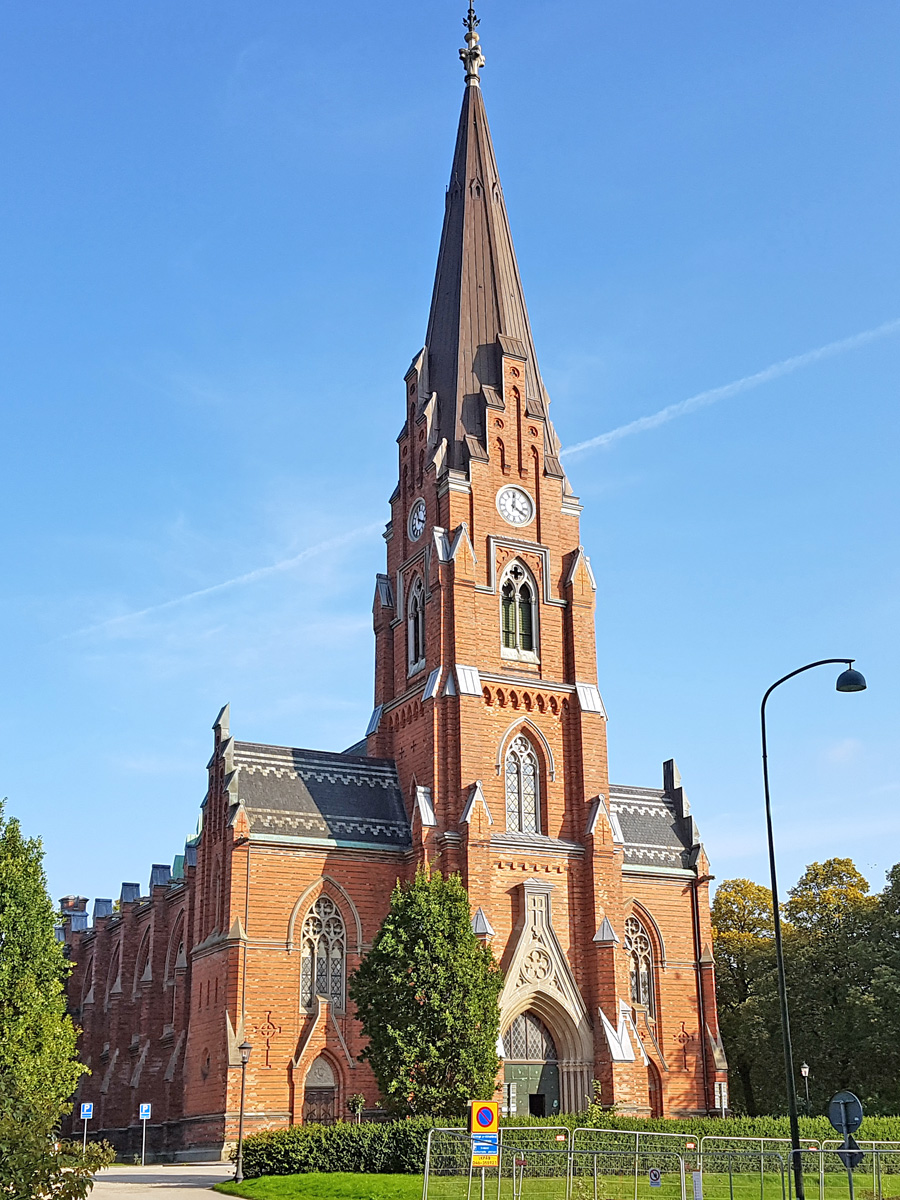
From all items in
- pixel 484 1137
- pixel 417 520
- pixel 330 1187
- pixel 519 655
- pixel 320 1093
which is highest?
pixel 417 520

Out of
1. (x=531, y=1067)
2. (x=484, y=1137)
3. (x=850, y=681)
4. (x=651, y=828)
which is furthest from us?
(x=651, y=828)

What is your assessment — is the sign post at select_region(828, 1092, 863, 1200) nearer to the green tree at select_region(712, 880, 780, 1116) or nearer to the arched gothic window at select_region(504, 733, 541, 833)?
the arched gothic window at select_region(504, 733, 541, 833)

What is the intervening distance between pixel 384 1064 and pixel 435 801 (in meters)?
11.2

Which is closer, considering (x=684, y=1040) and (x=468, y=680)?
(x=468, y=680)

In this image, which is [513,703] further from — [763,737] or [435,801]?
[763,737]

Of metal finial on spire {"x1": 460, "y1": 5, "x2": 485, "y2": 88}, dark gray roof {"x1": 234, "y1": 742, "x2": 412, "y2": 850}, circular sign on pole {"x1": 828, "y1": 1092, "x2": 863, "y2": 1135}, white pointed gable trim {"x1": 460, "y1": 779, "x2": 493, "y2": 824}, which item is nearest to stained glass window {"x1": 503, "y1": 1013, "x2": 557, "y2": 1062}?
white pointed gable trim {"x1": 460, "y1": 779, "x2": 493, "y2": 824}

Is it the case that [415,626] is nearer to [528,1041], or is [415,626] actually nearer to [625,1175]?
[528,1041]

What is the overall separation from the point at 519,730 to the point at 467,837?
574 centimetres

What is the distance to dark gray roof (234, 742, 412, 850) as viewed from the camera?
48.5 metres

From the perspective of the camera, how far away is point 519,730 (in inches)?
2004

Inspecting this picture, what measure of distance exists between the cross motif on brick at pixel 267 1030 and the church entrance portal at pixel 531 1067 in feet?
27.1

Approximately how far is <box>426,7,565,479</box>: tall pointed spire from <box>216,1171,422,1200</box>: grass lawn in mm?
29986

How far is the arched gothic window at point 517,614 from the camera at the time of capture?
52.3m

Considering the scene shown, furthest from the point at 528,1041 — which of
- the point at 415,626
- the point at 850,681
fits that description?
the point at 850,681
